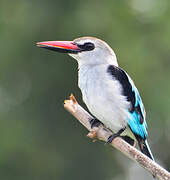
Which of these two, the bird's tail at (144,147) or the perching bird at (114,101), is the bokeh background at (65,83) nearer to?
the perching bird at (114,101)

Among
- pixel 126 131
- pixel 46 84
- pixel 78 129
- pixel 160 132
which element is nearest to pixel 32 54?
pixel 46 84

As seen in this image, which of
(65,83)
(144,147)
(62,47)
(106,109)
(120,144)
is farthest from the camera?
(65,83)

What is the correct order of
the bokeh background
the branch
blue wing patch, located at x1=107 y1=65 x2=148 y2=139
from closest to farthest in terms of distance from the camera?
the branch, blue wing patch, located at x1=107 y1=65 x2=148 y2=139, the bokeh background

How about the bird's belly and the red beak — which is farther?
the red beak

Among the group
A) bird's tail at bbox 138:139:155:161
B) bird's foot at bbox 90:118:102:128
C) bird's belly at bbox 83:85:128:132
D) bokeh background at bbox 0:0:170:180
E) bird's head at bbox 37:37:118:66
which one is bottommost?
bokeh background at bbox 0:0:170:180

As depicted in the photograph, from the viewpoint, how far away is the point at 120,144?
26.2 feet

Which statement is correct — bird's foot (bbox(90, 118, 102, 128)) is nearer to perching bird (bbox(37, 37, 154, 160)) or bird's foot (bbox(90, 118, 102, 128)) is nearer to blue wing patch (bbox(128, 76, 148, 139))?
perching bird (bbox(37, 37, 154, 160))

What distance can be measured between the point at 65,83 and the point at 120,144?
12746mm

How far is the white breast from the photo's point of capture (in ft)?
28.0

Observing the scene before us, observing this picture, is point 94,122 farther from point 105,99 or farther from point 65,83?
point 65,83

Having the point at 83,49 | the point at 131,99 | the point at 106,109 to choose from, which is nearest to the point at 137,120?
the point at 131,99

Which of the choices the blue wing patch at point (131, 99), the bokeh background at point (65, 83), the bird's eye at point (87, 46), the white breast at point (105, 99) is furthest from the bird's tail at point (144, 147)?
the bokeh background at point (65, 83)

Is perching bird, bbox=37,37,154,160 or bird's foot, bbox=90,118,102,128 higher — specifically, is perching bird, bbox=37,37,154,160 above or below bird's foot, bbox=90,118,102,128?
above

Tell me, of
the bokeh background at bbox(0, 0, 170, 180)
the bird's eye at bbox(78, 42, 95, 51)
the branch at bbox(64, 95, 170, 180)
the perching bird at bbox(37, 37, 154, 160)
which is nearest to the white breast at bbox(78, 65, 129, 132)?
the perching bird at bbox(37, 37, 154, 160)
